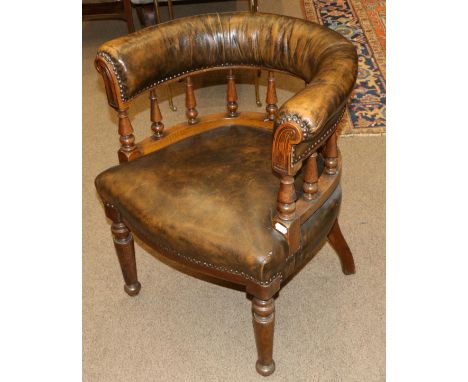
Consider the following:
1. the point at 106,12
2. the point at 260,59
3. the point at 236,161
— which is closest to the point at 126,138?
the point at 236,161

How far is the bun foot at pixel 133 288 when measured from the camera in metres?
2.32

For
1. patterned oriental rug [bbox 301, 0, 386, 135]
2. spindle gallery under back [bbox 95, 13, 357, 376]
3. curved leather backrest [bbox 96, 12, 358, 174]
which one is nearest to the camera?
curved leather backrest [bbox 96, 12, 358, 174]

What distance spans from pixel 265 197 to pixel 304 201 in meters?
0.11

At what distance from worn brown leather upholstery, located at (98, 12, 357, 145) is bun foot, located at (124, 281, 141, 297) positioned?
76 cm

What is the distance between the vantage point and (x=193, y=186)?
1852mm

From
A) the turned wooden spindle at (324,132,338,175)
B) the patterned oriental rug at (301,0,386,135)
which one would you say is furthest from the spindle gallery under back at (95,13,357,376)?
the patterned oriental rug at (301,0,386,135)

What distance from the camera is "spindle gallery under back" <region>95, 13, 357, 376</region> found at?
166 centimetres

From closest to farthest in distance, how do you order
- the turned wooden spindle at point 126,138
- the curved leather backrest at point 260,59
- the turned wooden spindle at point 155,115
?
1. the curved leather backrest at point 260,59
2. the turned wooden spindle at point 126,138
3. the turned wooden spindle at point 155,115

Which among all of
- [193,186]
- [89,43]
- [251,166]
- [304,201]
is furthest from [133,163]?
[89,43]

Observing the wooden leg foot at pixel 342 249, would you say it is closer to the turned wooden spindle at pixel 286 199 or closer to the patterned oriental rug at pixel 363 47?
the turned wooden spindle at pixel 286 199

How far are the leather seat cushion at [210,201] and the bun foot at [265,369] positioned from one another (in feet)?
1.39

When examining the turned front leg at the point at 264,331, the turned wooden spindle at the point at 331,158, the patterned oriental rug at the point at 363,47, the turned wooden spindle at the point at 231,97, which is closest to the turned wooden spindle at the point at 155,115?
the turned wooden spindle at the point at 231,97

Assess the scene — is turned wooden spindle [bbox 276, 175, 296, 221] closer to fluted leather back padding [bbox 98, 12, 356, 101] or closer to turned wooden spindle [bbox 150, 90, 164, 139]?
fluted leather back padding [bbox 98, 12, 356, 101]

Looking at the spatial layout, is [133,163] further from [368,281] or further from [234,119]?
[368,281]
